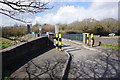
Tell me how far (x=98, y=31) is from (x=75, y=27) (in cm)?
707

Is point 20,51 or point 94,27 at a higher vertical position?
point 94,27

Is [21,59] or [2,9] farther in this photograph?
[21,59]

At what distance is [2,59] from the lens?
11.3 feet

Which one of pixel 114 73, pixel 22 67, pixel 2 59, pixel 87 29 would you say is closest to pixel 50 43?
pixel 22 67

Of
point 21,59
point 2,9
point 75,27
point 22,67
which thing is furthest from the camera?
point 75,27

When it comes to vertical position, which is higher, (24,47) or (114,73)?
(24,47)

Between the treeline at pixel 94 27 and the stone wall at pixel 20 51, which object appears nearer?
the stone wall at pixel 20 51

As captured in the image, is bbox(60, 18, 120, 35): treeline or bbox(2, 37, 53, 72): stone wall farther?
bbox(60, 18, 120, 35): treeline

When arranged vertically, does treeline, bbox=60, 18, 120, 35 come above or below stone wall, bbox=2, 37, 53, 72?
above

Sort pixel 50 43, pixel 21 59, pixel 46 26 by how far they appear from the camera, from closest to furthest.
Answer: pixel 21 59
pixel 50 43
pixel 46 26

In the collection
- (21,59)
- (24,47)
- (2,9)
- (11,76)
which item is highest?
(2,9)

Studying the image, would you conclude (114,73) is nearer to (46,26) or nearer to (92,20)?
(92,20)

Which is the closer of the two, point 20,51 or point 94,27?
point 20,51

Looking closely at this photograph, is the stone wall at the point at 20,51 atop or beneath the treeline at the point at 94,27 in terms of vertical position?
beneath
